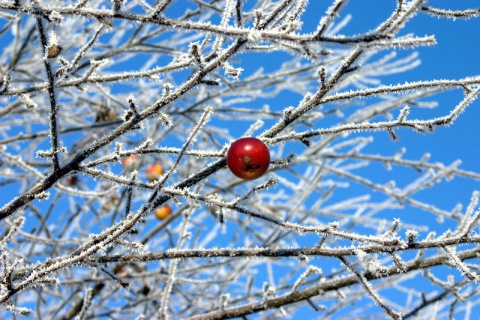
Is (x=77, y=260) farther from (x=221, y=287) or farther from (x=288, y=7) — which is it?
(x=221, y=287)

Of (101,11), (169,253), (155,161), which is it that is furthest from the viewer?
(155,161)

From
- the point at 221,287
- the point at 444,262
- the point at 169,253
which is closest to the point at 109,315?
the point at 221,287

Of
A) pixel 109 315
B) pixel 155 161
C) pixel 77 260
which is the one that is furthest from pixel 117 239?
pixel 155 161

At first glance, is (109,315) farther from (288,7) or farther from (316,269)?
(288,7)

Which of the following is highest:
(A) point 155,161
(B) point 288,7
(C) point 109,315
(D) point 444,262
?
(A) point 155,161

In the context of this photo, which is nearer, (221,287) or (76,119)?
(221,287)

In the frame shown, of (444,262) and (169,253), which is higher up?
(169,253)

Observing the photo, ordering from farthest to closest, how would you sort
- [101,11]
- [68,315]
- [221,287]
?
[221,287]
[68,315]
[101,11]
